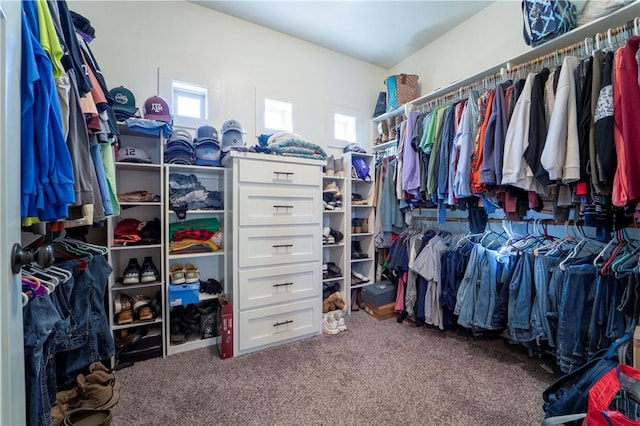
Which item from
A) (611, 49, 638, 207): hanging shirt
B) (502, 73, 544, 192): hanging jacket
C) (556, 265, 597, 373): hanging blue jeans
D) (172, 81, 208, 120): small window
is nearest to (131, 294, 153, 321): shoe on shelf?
(172, 81, 208, 120): small window

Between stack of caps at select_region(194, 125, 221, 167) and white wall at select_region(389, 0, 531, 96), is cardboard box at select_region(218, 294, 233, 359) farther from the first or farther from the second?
white wall at select_region(389, 0, 531, 96)

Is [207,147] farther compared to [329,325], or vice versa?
[329,325]

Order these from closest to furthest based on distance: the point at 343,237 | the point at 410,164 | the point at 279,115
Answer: the point at 410,164 < the point at 343,237 < the point at 279,115

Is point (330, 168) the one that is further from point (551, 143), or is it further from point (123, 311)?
point (123, 311)

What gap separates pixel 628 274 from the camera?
51.9 inches

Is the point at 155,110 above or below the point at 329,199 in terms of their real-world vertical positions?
above

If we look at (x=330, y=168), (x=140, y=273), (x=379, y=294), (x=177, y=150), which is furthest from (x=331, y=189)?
(x=140, y=273)

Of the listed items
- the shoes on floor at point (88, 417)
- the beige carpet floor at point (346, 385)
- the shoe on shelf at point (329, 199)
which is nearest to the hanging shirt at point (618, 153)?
the beige carpet floor at point (346, 385)

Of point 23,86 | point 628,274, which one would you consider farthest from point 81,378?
point 628,274

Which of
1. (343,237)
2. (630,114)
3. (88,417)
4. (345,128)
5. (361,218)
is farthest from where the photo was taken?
(345,128)

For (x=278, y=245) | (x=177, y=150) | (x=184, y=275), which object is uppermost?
(x=177, y=150)

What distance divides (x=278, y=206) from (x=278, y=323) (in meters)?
0.89

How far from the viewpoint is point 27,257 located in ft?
2.07

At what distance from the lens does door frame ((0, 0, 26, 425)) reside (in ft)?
1.85
